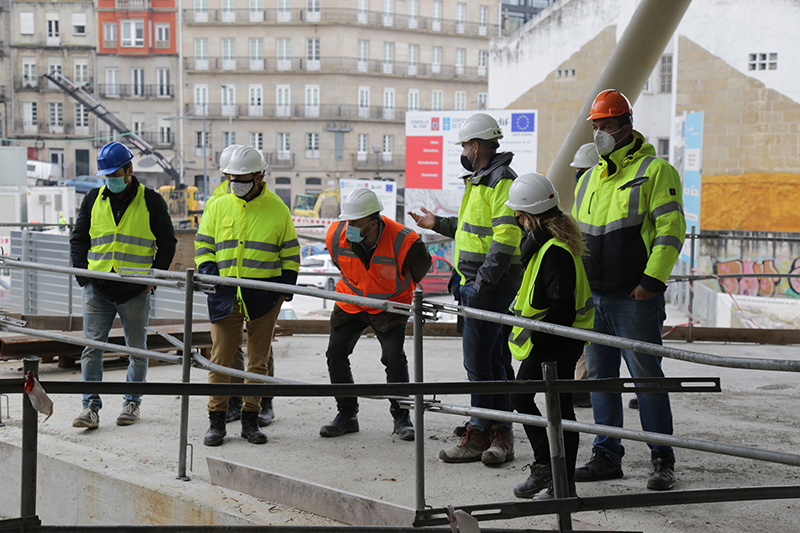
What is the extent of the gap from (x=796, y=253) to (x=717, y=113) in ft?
16.9

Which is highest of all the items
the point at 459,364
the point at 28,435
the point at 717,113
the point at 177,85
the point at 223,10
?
the point at 223,10

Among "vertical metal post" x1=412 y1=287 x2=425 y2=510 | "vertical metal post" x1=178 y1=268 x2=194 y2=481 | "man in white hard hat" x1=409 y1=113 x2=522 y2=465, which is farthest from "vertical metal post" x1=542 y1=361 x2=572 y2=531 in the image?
"vertical metal post" x1=178 y1=268 x2=194 y2=481

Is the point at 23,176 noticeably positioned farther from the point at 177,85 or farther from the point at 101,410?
the point at 177,85

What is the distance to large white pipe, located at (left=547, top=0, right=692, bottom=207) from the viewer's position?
6258 mm

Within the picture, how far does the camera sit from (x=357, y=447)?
16.3 feet

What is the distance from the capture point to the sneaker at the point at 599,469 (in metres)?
4.16

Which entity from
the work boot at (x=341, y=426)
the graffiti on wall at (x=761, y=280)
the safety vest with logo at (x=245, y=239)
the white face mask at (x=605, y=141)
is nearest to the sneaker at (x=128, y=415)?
the safety vest with logo at (x=245, y=239)

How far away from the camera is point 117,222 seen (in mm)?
5508

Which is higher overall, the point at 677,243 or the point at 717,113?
the point at 717,113

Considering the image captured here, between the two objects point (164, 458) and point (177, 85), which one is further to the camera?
point (177, 85)

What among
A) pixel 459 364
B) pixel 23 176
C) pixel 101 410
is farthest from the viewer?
pixel 23 176

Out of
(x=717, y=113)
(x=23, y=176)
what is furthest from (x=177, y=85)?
(x=717, y=113)

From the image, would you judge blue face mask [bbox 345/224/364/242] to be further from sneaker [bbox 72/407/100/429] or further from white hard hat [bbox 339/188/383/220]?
sneaker [bbox 72/407/100/429]

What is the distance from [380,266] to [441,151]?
25148 millimetres
